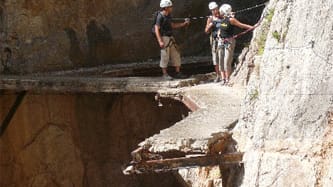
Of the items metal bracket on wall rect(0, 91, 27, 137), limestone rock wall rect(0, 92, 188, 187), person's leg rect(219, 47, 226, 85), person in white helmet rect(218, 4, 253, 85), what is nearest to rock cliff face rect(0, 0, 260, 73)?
metal bracket on wall rect(0, 91, 27, 137)

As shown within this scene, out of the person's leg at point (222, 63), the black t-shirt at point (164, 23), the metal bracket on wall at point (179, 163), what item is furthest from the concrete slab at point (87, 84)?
the metal bracket on wall at point (179, 163)

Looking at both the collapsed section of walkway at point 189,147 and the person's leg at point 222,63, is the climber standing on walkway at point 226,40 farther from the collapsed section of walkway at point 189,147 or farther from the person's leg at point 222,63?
the collapsed section of walkway at point 189,147

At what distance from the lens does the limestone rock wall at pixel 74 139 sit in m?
13.1

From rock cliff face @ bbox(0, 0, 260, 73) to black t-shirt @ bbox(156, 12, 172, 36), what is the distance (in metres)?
3.14

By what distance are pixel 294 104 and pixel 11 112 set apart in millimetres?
8262

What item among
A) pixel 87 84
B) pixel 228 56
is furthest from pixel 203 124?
pixel 87 84

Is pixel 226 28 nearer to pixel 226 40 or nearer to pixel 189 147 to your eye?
pixel 226 40

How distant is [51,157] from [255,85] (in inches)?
290

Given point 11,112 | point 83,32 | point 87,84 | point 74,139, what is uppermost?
point 83,32

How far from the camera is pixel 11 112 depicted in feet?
43.2

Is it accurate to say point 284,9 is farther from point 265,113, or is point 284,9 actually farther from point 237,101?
point 237,101

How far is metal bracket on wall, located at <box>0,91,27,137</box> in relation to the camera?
13.1 meters

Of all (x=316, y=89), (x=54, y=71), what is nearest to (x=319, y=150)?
(x=316, y=89)

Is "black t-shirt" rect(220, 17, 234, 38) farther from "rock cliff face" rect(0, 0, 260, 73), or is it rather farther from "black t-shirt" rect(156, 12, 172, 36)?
"rock cliff face" rect(0, 0, 260, 73)
